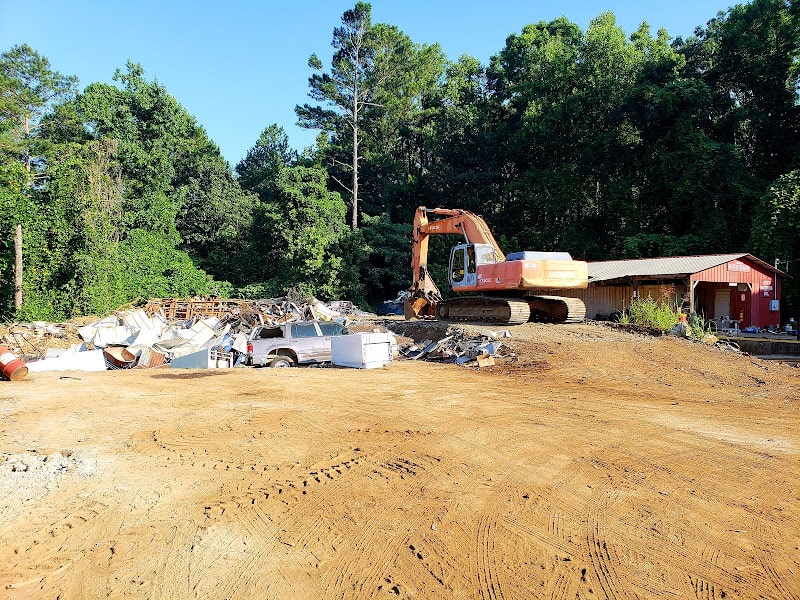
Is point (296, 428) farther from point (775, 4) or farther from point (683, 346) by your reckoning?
point (775, 4)

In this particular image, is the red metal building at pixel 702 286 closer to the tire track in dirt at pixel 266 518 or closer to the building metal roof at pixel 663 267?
the building metal roof at pixel 663 267

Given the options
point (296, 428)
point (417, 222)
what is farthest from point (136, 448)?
point (417, 222)

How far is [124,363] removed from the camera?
15.8 m

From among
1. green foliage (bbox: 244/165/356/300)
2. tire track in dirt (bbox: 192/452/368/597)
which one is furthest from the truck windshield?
green foliage (bbox: 244/165/356/300)

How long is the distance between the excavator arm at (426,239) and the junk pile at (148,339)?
12.9 ft

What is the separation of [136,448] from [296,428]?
6.56ft

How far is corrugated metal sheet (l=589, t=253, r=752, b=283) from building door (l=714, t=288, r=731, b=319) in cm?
231

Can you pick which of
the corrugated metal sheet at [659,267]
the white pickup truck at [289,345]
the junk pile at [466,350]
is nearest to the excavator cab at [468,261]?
the junk pile at [466,350]

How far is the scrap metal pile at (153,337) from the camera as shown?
15.2 m

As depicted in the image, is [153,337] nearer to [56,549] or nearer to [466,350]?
[466,350]

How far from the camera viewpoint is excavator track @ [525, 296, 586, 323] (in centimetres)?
1928

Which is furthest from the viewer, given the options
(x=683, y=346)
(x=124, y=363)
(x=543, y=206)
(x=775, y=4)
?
(x=543, y=206)

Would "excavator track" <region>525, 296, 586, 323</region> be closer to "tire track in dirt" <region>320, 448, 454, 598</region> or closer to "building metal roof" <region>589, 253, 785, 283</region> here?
"building metal roof" <region>589, 253, 785, 283</region>

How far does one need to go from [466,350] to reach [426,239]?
7.67 meters
